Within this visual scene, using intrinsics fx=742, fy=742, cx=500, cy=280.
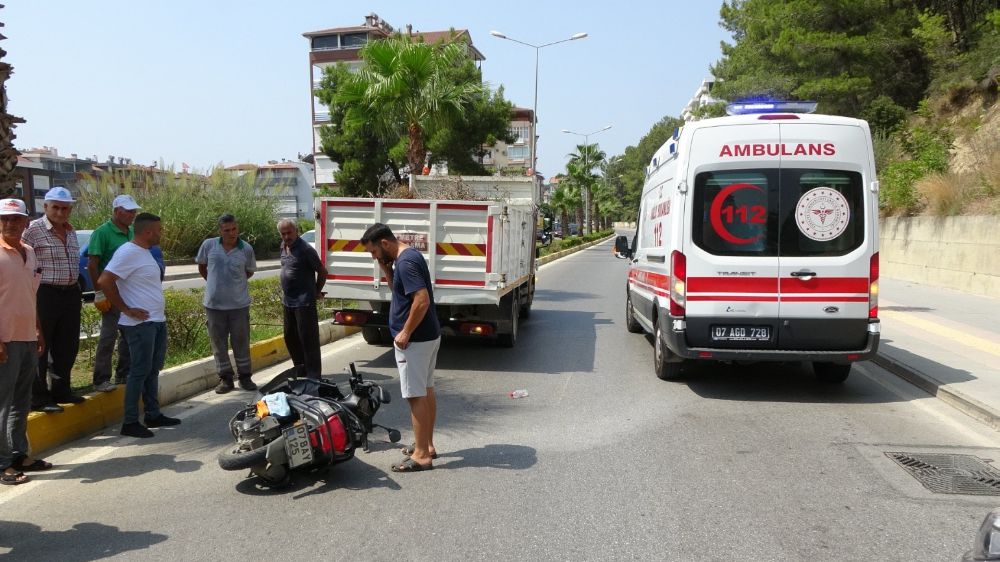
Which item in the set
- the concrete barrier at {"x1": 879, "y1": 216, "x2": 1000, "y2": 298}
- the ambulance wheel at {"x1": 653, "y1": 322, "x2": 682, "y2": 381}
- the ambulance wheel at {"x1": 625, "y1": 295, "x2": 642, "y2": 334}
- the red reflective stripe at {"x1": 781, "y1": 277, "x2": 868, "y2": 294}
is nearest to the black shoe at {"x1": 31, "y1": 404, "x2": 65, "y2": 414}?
the ambulance wheel at {"x1": 653, "y1": 322, "x2": 682, "y2": 381}

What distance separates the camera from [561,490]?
15.0ft

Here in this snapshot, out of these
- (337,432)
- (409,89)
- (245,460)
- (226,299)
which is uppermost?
(409,89)

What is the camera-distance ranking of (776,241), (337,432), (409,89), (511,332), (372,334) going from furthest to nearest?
1. (409,89)
2. (372,334)
3. (511,332)
4. (776,241)
5. (337,432)

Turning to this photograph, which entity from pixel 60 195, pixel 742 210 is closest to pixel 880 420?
pixel 742 210

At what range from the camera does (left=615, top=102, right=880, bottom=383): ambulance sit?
689cm

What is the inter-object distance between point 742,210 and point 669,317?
1.22 m

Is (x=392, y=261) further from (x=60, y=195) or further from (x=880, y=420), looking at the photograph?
(x=880, y=420)

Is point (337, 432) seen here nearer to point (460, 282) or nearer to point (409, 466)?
point (409, 466)

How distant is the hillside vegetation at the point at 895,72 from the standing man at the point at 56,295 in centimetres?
2042

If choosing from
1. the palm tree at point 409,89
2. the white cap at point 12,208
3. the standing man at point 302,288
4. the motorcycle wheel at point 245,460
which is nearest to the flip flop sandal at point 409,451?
the motorcycle wheel at point 245,460

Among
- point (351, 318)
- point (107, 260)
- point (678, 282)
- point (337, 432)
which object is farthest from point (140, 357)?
point (678, 282)

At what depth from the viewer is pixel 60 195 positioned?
17.9ft

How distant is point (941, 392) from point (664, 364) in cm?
266

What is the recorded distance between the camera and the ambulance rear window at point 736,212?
6988 millimetres
